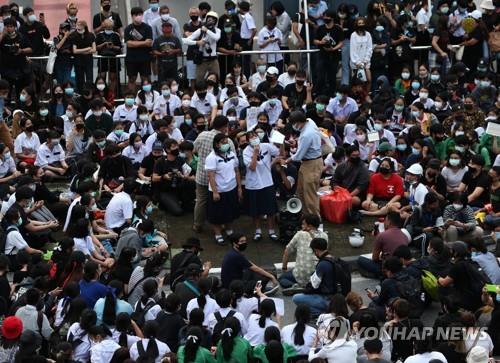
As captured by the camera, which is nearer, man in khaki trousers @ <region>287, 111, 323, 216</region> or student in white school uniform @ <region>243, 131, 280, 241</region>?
student in white school uniform @ <region>243, 131, 280, 241</region>

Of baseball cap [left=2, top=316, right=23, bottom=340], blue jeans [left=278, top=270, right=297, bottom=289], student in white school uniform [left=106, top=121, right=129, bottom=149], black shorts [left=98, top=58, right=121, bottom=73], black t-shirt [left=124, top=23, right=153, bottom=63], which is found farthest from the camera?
black shorts [left=98, top=58, right=121, bottom=73]

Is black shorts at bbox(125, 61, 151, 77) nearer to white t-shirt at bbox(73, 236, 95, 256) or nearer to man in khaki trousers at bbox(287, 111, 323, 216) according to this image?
man in khaki trousers at bbox(287, 111, 323, 216)

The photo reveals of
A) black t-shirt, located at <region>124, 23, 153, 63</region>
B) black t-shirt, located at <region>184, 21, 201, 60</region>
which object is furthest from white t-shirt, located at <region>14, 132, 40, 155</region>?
black t-shirt, located at <region>184, 21, 201, 60</region>

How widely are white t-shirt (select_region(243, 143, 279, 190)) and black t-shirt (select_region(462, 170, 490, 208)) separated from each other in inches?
125

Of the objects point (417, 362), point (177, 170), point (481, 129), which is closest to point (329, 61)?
point (481, 129)

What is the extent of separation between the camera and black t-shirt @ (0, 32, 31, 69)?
2670 centimetres

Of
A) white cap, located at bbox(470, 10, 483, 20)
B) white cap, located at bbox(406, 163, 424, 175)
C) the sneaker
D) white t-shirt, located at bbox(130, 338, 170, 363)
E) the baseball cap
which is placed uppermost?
white cap, located at bbox(470, 10, 483, 20)

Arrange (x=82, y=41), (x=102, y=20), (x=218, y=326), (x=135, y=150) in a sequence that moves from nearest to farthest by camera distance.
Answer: (x=218, y=326) → (x=135, y=150) → (x=82, y=41) → (x=102, y=20)

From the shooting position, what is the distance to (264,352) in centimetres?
1556

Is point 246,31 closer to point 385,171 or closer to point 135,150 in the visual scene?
point 135,150

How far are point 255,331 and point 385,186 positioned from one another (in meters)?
6.68

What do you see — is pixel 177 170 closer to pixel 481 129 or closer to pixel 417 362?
pixel 481 129

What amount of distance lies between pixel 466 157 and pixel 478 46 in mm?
6136

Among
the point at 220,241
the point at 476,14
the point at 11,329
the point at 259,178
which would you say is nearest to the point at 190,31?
the point at 476,14
